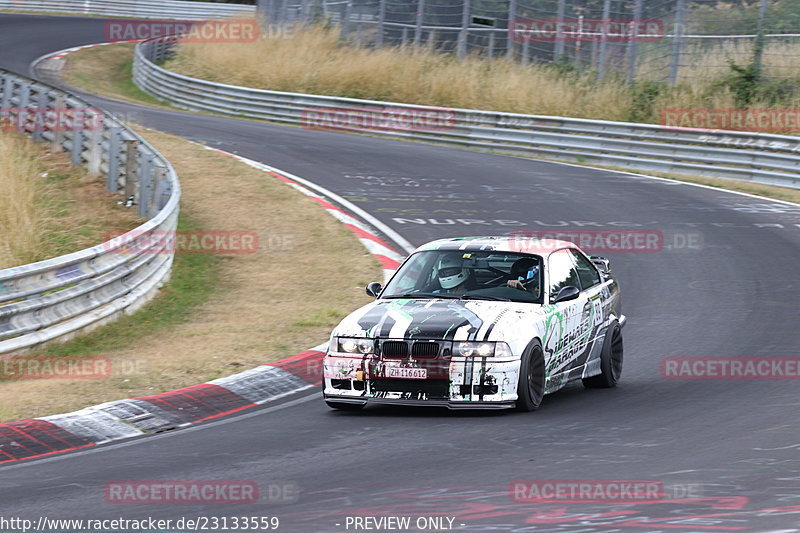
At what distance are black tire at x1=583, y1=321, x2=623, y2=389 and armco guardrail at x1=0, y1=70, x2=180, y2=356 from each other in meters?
5.58

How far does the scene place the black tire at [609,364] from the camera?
34.2 ft

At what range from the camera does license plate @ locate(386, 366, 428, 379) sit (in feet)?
29.2

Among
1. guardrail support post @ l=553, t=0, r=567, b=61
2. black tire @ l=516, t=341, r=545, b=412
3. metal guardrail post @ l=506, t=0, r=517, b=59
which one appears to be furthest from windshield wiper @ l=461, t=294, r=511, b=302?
metal guardrail post @ l=506, t=0, r=517, b=59

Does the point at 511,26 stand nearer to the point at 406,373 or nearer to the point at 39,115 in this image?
the point at 39,115

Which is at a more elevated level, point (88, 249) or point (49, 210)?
point (88, 249)

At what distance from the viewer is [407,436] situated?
834cm

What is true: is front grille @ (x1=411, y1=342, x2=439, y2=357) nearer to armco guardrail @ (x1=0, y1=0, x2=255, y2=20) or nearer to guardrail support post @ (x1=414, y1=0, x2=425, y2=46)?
guardrail support post @ (x1=414, y1=0, x2=425, y2=46)

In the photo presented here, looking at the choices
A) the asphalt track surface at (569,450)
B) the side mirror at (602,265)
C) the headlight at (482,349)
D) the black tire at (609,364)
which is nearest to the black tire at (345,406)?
the asphalt track surface at (569,450)

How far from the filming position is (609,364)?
34.3 ft

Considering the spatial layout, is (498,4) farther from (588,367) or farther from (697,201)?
(588,367)

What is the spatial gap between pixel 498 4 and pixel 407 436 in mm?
28974

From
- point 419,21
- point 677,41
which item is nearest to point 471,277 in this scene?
point 677,41

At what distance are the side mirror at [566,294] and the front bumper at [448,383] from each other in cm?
112

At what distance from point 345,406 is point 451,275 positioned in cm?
154
